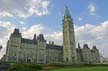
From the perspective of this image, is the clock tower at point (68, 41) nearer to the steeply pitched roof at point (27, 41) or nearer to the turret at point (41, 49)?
the turret at point (41, 49)

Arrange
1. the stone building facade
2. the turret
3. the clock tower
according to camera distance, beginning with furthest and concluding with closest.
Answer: the clock tower → the turret → the stone building facade

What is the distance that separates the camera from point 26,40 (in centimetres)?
9906

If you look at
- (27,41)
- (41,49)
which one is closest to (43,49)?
(41,49)

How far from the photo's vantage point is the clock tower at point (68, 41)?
345 ft

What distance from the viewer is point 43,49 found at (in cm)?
10331

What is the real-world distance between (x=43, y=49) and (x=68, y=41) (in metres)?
18.2

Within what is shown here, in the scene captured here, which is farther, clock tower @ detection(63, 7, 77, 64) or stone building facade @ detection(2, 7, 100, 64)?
clock tower @ detection(63, 7, 77, 64)

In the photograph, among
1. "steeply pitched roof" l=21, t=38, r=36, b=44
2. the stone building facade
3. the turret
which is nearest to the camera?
the stone building facade

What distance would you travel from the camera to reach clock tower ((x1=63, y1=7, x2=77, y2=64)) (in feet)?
345

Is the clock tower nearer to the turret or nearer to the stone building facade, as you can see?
the stone building facade

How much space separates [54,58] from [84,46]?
33.7 m

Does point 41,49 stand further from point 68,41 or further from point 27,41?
point 68,41

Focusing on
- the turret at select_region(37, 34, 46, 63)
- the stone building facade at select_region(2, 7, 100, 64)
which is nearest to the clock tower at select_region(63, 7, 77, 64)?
the stone building facade at select_region(2, 7, 100, 64)

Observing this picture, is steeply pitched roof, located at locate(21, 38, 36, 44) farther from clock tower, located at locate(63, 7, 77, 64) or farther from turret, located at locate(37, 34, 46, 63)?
clock tower, located at locate(63, 7, 77, 64)
